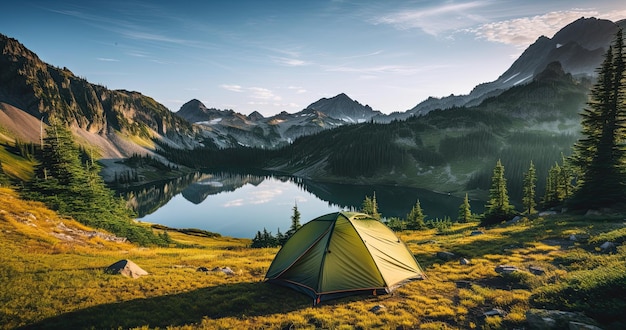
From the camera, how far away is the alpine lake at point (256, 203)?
9969cm

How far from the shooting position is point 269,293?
1579cm

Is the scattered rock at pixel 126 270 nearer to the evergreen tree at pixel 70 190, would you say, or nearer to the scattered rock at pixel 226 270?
the scattered rock at pixel 226 270

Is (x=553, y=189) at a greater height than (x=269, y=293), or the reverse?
(x=553, y=189)

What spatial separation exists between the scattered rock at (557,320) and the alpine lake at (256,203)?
249 feet

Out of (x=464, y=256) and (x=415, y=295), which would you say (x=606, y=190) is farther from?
(x=415, y=295)

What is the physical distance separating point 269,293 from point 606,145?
4092 centimetres

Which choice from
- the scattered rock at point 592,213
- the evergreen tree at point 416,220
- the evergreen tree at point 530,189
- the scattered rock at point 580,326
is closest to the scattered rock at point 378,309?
the scattered rock at point 580,326

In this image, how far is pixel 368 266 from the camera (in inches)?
616

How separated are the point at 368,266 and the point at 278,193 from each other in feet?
481

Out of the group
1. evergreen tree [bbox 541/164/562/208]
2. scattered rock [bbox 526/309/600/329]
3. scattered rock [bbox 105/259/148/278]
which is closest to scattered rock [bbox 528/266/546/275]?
scattered rock [bbox 526/309/600/329]

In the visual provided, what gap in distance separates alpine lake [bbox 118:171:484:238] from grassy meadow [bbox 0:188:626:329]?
65547 mm

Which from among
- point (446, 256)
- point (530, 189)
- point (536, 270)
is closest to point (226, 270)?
point (446, 256)

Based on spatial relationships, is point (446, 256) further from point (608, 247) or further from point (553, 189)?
point (553, 189)

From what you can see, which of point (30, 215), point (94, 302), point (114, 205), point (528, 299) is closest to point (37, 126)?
point (114, 205)
